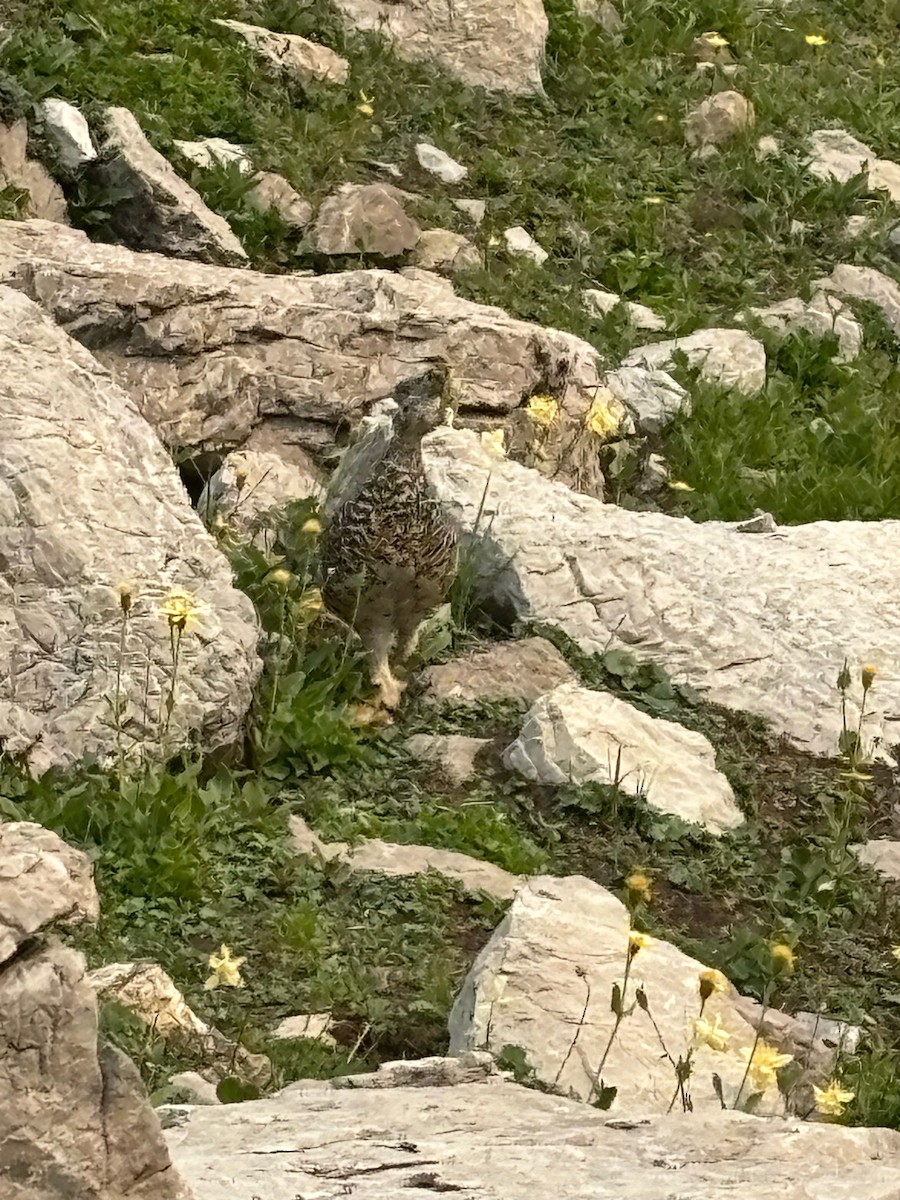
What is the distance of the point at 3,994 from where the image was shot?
8.21 feet

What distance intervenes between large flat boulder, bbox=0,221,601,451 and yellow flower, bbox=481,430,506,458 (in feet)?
1.52

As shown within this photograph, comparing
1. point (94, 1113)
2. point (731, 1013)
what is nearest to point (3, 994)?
point (94, 1113)

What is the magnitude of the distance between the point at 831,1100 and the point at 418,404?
3129mm

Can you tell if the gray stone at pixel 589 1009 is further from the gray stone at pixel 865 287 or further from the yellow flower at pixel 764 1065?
the gray stone at pixel 865 287

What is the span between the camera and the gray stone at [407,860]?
19.1 ft

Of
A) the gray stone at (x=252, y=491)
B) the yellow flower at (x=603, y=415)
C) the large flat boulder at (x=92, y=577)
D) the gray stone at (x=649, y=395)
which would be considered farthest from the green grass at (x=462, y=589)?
the yellow flower at (x=603, y=415)

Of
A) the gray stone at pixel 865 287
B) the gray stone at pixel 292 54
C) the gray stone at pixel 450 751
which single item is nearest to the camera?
the gray stone at pixel 450 751

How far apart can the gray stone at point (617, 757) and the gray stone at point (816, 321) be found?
15.1 ft

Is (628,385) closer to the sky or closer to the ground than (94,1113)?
closer to the ground

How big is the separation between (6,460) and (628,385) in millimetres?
4420

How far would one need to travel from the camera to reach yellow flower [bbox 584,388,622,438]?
29.1ft

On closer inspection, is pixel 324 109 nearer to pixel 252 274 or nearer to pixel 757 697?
pixel 252 274

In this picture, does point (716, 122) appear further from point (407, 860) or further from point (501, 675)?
point (407, 860)

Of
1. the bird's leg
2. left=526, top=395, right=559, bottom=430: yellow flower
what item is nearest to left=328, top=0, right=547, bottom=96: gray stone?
left=526, top=395, right=559, bottom=430: yellow flower
